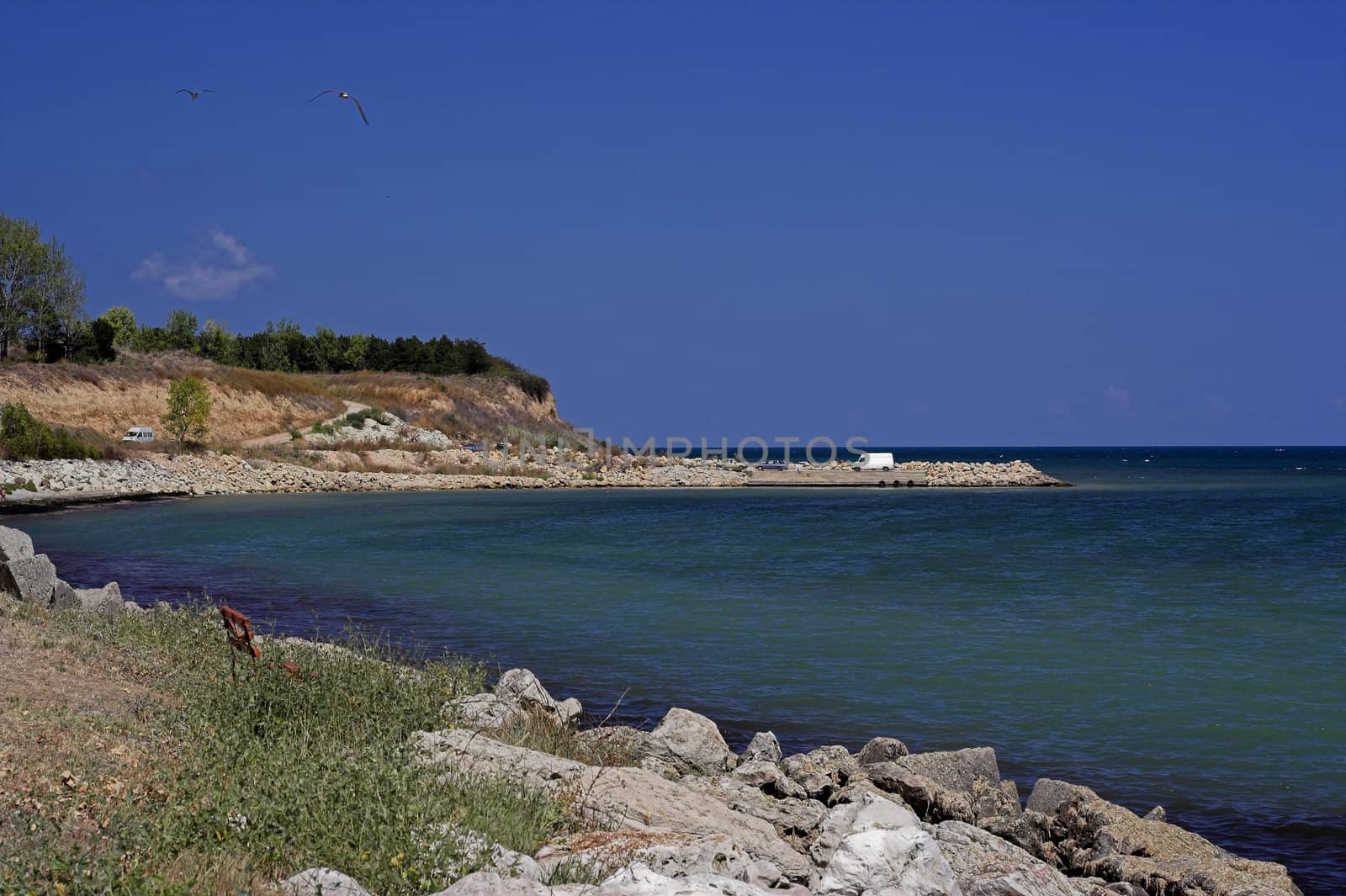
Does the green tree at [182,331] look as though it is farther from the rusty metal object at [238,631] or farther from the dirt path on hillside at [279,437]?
the rusty metal object at [238,631]

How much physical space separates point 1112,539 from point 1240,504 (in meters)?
22.9

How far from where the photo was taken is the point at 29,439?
165 ft

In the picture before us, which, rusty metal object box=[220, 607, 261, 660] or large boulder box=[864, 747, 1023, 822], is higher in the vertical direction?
rusty metal object box=[220, 607, 261, 660]

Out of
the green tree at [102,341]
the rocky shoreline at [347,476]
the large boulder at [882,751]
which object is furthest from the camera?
the green tree at [102,341]

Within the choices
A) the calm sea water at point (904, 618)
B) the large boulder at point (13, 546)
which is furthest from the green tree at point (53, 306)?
the large boulder at point (13, 546)

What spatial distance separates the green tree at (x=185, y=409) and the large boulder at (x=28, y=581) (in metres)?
48.1

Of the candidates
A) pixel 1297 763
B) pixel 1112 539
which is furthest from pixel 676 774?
pixel 1112 539

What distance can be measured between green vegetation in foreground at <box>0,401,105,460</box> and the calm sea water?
35.4ft

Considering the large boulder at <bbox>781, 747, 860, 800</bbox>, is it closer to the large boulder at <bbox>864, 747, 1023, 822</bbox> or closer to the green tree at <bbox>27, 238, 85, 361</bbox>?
the large boulder at <bbox>864, 747, 1023, 822</bbox>

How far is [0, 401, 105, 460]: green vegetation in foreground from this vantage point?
5012cm

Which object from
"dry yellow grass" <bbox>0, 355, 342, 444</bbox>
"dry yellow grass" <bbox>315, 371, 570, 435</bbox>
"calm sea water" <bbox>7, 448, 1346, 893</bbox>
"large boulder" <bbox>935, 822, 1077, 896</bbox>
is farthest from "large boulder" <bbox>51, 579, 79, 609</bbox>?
"dry yellow grass" <bbox>315, 371, 570, 435</bbox>

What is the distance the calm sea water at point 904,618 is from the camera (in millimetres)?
11547

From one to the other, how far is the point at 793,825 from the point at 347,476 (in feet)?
179

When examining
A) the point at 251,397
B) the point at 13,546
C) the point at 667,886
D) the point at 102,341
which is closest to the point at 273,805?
the point at 667,886
